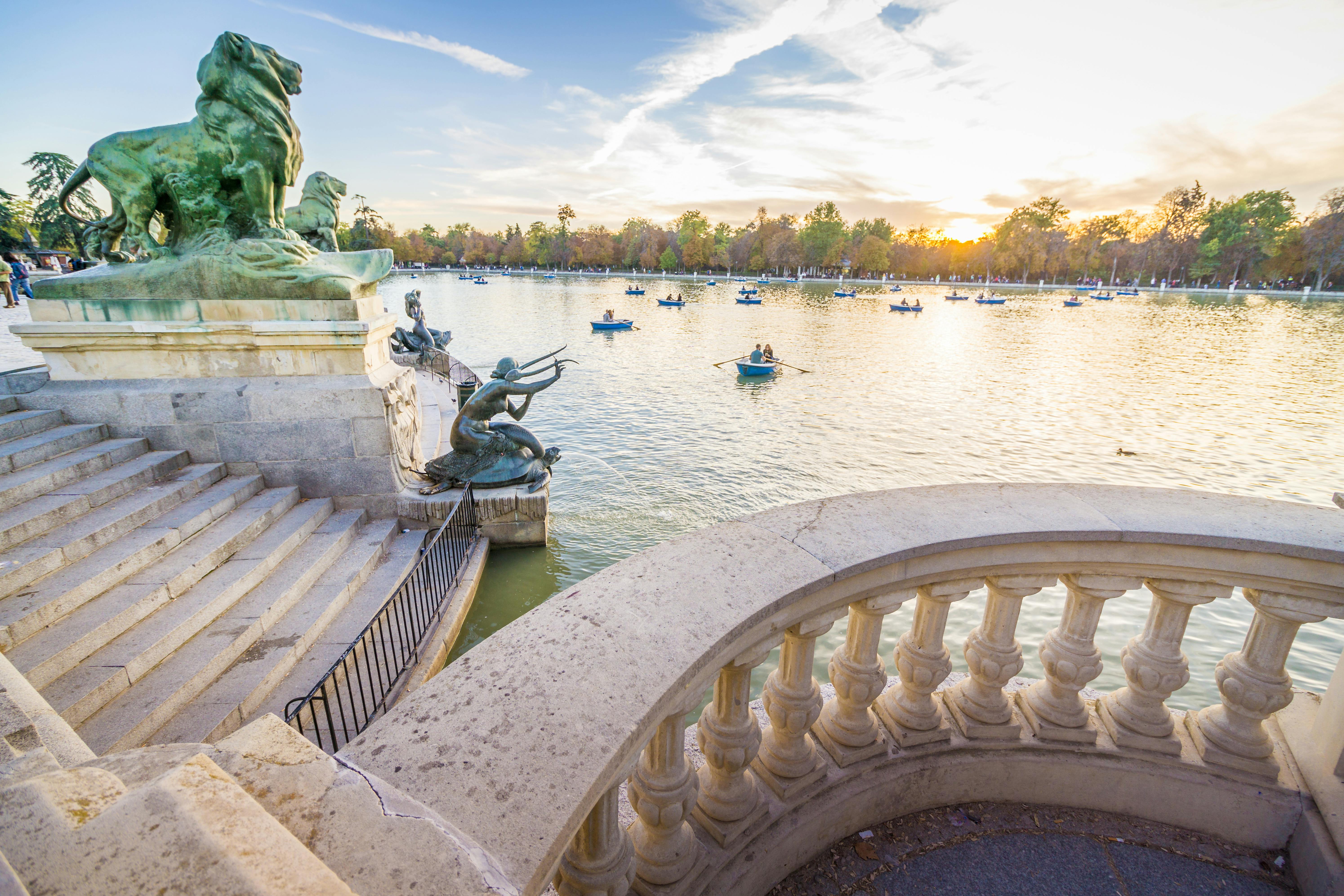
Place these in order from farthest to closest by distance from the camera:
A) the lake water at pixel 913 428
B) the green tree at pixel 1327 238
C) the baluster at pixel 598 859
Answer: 1. the green tree at pixel 1327 238
2. the lake water at pixel 913 428
3. the baluster at pixel 598 859

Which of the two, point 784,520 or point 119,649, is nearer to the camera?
point 784,520

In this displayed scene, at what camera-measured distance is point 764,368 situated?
22453 mm

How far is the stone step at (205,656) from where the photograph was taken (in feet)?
13.3

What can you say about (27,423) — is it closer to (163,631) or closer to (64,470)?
(64,470)

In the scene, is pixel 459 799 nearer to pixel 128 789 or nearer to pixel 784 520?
pixel 128 789

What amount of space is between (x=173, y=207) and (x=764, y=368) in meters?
17.9

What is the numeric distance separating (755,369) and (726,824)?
21.1 meters

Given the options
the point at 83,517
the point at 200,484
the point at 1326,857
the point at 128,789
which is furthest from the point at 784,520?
the point at 200,484

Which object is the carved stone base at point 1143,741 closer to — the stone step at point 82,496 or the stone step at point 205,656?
the stone step at point 205,656

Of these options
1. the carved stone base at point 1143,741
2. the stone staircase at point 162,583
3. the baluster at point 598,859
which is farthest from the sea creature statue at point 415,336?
the carved stone base at point 1143,741

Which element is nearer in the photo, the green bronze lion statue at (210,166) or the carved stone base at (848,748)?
the carved stone base at (848,748)

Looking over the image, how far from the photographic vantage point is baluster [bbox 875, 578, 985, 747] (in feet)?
7.24

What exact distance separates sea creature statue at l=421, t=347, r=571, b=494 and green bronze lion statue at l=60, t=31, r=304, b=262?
308 cm

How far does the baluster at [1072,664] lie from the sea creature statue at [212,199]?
7.67 m
